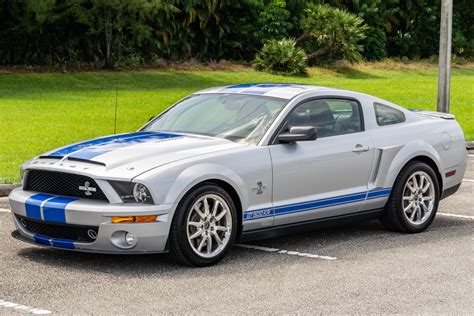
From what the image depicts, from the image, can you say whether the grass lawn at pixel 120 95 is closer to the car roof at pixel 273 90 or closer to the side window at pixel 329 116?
the car roof at pixel 273 90

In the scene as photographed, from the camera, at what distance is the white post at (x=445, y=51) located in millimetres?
18953

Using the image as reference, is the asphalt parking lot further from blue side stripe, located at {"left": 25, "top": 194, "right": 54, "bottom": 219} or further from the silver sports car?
blue side stripe, located at {"left": 25, "top": 194, "right": 54, "bottom": 219}

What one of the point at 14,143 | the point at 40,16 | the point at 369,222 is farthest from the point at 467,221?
the point at 40,16

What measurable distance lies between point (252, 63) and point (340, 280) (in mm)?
31898

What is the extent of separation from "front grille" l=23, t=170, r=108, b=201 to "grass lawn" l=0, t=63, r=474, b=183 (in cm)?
422

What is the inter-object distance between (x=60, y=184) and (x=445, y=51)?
12.7 m

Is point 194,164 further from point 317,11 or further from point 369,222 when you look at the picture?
point 317,11

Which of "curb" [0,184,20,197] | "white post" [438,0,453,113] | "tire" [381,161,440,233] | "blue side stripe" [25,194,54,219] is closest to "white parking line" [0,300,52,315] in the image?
"blue side stripe" [25,194,54,219]

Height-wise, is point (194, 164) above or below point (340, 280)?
above

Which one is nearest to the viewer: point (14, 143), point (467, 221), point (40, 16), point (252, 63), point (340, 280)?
point (340, 280)

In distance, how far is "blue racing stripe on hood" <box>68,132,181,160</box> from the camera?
8062 millimetres

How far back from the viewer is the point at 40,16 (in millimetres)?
32500

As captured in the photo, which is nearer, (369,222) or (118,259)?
(118,259)

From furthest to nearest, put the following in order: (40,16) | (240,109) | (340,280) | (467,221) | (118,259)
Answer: (40,16), (467,221), (240,109), (118,259), (340,280)
